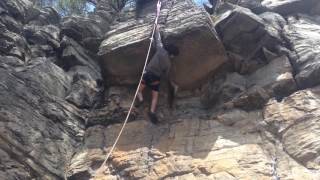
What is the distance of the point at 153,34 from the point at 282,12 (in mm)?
4101

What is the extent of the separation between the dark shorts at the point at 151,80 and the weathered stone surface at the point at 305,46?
3107 mm

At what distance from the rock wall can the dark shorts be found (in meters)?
0.46

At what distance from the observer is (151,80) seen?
10828 millimetres

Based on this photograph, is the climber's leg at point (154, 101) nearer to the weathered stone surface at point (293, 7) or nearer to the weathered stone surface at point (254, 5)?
the weathered stone surface at point (254, 5)

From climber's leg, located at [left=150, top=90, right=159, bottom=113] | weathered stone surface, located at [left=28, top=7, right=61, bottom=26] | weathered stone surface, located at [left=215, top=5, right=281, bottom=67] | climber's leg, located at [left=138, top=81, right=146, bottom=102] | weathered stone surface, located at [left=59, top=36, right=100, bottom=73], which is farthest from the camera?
weathered stone surface, located at [left=28, top=7, right=61, bottom=26]

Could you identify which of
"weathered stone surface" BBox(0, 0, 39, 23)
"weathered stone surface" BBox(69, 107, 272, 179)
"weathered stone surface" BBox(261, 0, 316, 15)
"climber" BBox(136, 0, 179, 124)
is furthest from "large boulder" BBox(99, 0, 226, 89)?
"weathered stone surface" BBox(0, 0, 39, 23)

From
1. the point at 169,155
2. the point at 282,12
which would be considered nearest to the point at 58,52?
the point at 169,155

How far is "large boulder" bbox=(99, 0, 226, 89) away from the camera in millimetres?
11078

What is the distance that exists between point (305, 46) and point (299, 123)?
253 cm

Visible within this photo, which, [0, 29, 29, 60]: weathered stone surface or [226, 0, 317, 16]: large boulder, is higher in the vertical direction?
[0, 29, 29, 60]: weathered stone surface

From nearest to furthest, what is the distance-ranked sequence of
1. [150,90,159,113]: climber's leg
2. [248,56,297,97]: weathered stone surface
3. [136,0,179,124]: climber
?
[248,56,297,97]: weathered stone surface, [150,90,159,113]: climber's leg, [136,0,179,124]: climber

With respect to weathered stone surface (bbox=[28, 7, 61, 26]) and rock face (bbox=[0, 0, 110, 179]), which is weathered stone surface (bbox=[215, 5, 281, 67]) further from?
weathered stone surface (bbox=[28, 7, 61, 26])

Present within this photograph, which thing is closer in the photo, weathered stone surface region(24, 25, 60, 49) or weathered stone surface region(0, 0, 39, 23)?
weathered stone surface region(24, 25, 60, 49)

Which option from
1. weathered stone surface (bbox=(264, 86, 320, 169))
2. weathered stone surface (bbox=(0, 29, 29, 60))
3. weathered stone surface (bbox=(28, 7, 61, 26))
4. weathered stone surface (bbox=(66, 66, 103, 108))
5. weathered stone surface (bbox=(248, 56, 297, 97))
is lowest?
weathered stone surface (bbox=(264, 86, 320, 169))
